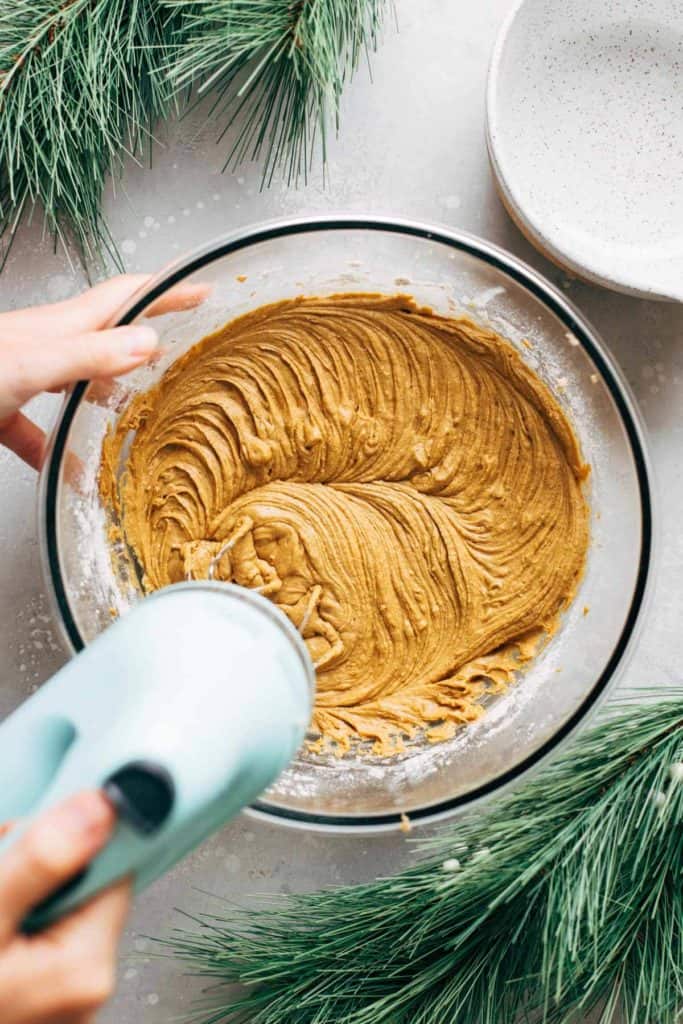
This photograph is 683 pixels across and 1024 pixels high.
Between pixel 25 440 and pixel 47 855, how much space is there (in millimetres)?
587

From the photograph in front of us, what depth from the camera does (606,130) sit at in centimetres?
99

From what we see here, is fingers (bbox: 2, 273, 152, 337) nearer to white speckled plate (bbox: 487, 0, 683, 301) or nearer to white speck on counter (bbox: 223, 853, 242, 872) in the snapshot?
white speckled plate (bbox: 487, 0, 683, 301)

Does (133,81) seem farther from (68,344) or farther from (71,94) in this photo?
(68,344)

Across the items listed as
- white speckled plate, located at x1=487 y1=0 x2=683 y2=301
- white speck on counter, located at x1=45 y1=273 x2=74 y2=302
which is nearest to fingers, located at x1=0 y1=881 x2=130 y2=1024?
white speck on counter, located at x1=45 y1=273 x2=74 y2=302

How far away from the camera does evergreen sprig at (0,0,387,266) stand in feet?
2.93

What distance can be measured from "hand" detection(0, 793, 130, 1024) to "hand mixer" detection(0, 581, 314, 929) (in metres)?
0.01

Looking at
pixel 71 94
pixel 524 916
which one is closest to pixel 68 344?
pixel 71 94

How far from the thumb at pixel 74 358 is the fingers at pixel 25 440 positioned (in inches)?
4.0

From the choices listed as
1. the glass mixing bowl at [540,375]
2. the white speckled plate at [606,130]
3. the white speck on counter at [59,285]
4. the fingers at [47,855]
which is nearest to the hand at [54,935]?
the fingers at [47,855]

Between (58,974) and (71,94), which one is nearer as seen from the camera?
(58,974)

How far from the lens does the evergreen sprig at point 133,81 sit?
2.93 ft

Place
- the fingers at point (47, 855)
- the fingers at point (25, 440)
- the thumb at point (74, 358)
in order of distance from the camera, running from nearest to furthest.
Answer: the fingers at point (47, 855), the thumb at point (74, 358), the fingers at point (25, 440)

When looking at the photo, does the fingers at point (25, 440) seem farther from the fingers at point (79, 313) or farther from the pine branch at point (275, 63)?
the pine branch at point (275, 63)

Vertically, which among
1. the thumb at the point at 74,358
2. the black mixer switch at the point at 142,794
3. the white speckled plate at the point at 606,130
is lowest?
the black mixer switch at the point at 142,794
